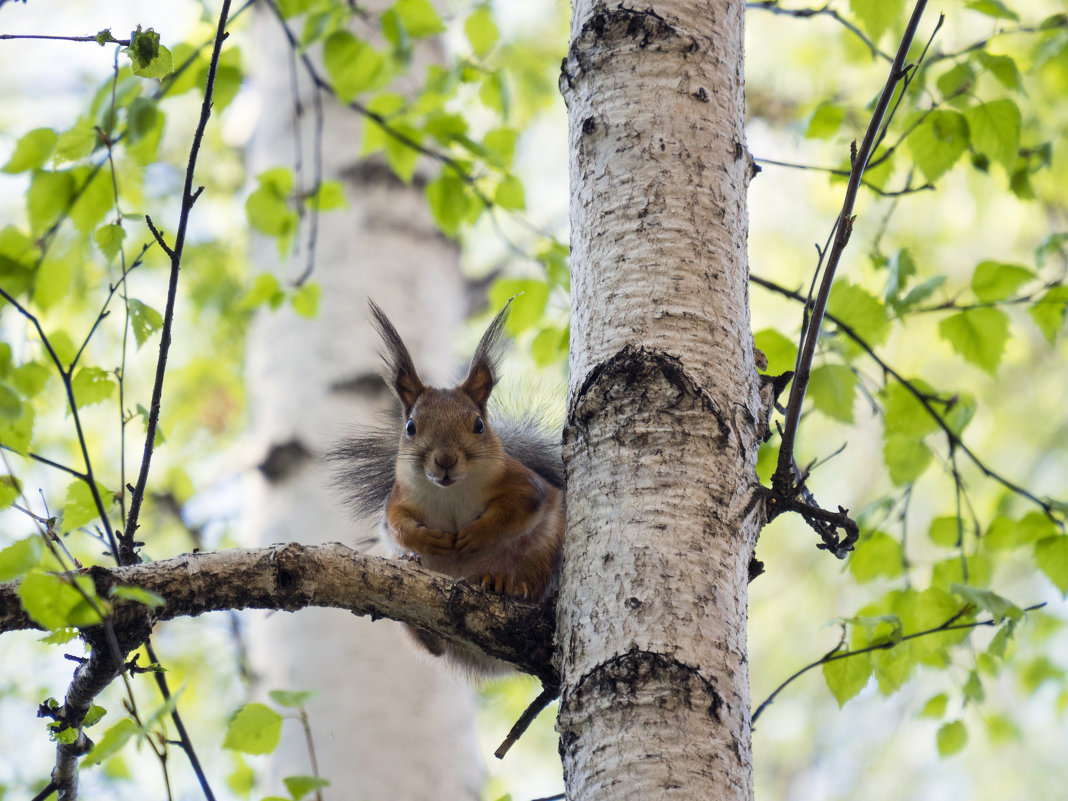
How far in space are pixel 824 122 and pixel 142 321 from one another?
1267 mm

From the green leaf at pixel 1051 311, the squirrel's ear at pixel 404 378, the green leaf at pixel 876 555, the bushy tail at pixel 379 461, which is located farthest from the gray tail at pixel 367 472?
the green leaf at pixel 1051 311

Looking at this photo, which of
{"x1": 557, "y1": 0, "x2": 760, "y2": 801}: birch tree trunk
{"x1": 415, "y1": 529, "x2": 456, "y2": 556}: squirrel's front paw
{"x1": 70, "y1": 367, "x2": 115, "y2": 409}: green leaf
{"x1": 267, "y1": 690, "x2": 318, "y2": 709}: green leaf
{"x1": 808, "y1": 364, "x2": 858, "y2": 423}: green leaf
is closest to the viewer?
{"x1": 557, "y1": 0, "x2": 760, "y2": 801}: birch tree trunk

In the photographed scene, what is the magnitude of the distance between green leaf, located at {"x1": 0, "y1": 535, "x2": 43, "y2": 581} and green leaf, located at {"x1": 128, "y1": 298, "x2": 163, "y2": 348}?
1.68ft

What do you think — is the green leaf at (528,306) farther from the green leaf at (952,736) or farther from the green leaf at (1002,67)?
the green leaf at (952,736)

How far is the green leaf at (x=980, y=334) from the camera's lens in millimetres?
1785

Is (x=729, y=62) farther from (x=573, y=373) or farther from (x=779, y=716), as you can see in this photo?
(x=779, y=716)

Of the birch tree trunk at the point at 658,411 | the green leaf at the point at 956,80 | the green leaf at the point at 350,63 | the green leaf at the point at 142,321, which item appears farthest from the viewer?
A: the green leaf at the point at 350,63

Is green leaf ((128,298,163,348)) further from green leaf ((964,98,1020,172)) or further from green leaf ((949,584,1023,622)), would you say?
green leaf ((964,98,1020,172))

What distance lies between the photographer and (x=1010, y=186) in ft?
6.79

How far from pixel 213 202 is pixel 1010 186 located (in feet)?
11.1

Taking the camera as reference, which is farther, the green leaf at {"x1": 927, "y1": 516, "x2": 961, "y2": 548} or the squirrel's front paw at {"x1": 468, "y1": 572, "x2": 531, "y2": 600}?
Result: the green leaf at {"x1": 927, "y1": 516, "x2": 961, "y2": 548}

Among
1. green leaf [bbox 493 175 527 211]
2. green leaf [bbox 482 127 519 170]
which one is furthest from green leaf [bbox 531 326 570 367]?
green leaf [bbox 482 127 519 170]

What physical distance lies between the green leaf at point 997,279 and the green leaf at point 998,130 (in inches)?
7.8

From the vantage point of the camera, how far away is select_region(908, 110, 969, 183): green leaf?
1791 mm
